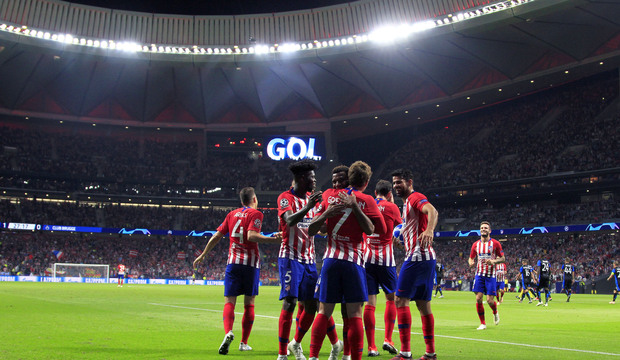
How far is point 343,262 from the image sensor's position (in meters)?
6.80

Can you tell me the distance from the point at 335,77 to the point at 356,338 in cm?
5104

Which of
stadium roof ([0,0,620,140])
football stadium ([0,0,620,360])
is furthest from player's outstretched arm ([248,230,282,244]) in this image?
stadium roof ([0,0,620,140])

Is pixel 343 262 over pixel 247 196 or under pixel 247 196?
under

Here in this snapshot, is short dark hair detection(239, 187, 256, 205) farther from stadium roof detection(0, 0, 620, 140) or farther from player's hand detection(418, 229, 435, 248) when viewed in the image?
stadium roof detection(0, 0, 620, 140)

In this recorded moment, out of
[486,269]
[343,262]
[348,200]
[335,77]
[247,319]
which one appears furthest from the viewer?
[335,77]

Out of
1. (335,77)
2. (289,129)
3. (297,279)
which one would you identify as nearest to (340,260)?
(297,279)

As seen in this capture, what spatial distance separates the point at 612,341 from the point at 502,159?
48724 mm

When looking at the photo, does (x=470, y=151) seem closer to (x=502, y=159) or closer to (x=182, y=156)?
(x=502, y=159)

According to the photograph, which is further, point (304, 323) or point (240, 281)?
point (240, 281)

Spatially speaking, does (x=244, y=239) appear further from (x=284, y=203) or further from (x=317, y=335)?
(x=317, y=335)

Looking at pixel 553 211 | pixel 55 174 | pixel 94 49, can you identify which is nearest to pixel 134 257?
pixel 55 174

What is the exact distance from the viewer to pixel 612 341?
11734 millimetres

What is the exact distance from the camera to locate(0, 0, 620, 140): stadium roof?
4434cm

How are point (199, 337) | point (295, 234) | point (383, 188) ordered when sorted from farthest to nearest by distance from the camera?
1. point (199, 337)
2. point (383, 188)
3. point (295, 234)
